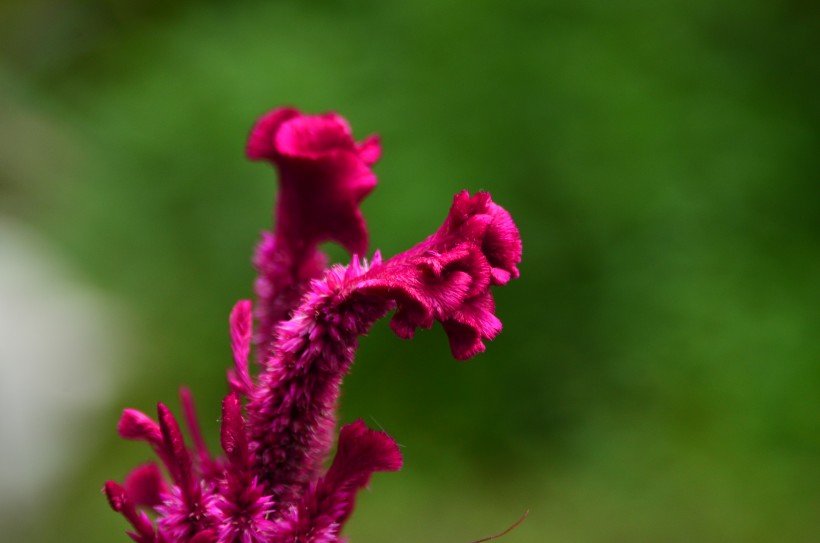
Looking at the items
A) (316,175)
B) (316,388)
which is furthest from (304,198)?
(316,388)

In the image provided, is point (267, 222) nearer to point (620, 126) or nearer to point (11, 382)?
point (11, 382)

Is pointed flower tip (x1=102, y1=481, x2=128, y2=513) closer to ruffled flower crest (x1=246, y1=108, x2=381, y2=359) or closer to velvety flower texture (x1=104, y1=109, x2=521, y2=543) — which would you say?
Answer: velvety flower texture (x1=104, y1=109, x2=521, y2=543)

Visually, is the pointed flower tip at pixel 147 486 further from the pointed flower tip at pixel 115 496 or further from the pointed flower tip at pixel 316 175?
the pointed flower tip at pixel 316 175

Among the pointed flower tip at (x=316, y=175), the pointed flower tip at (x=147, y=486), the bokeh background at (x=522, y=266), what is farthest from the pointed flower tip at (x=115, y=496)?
the bokeh background at (x=522, y=266)

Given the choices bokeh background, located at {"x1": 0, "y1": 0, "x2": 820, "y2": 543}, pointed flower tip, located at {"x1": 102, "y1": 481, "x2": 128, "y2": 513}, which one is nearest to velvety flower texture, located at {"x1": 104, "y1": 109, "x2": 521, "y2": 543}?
pointed flower tip, located at {"x1": 102, "y1": 481, "x2": 128, "y2": 513}

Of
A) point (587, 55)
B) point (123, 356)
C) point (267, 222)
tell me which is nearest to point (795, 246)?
point (587, 55)

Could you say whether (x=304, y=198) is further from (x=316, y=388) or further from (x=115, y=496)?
(x=115, y=496)

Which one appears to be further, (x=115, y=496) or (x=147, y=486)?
(x=147, y=486)
